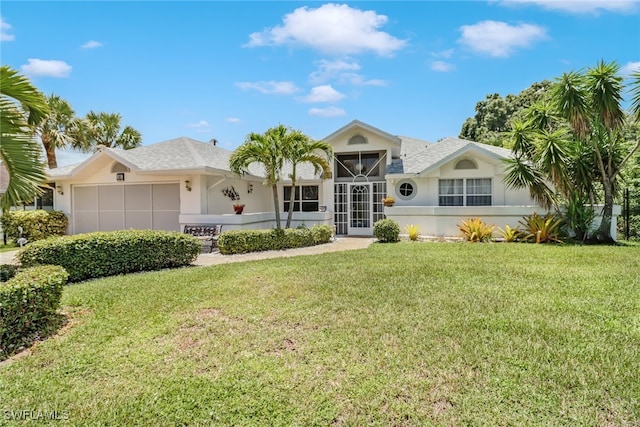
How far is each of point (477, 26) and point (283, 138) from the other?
848 cm

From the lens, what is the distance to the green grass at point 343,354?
358 centimetres

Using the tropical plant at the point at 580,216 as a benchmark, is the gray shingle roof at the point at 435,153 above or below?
above

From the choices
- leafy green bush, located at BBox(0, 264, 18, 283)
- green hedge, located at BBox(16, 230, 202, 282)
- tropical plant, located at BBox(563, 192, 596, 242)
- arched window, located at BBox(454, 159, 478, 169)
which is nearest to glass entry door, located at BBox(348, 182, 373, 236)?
arched window, located at BBox(454, 159, 478, 169)

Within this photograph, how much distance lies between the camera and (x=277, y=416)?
11.5ft

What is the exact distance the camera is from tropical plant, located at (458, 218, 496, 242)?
15070 millimetres

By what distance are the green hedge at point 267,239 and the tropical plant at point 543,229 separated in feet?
28.9

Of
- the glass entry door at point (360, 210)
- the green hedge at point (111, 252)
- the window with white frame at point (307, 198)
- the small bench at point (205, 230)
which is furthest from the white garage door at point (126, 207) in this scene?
the glass entry door at point (360, 210)

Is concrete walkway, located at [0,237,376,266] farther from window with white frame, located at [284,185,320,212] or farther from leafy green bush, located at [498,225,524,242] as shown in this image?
leafy green bush, located at [498,225,524,242]

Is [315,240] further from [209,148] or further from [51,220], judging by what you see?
[51,220]

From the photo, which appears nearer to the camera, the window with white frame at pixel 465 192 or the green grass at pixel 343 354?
the green grass at pixel 343 354

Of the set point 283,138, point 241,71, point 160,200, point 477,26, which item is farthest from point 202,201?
point 477,26

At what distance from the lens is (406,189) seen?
724 inches

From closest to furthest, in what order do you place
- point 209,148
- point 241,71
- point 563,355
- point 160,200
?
point 563,355 → point 241,71 → point 160,200 → point 209,148

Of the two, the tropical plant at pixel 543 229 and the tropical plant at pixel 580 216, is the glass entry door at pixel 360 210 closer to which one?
the tropical plant at pixel 543 229
